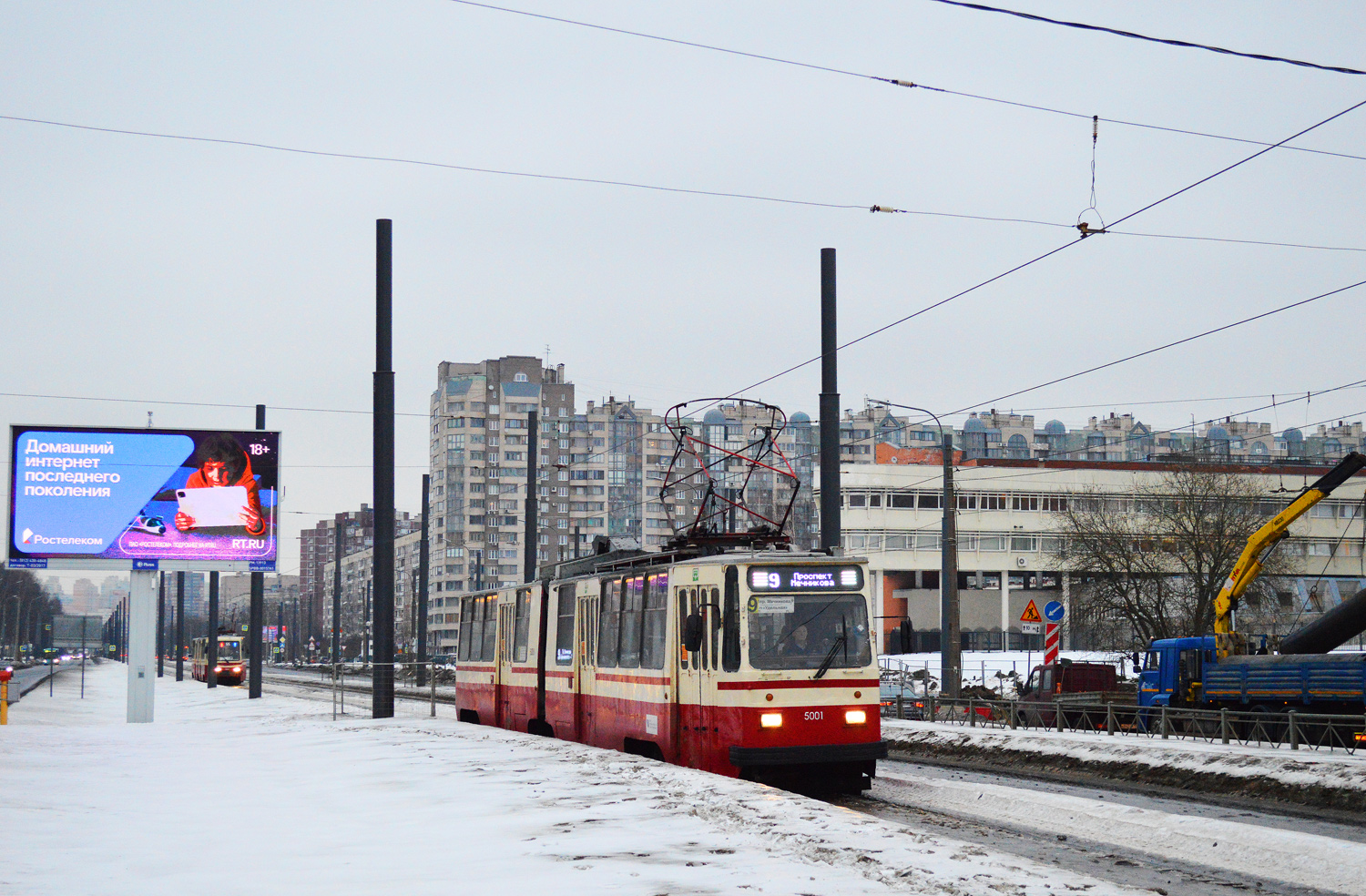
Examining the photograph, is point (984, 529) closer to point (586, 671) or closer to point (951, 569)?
point (951, 569)

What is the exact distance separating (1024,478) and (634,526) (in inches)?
3215

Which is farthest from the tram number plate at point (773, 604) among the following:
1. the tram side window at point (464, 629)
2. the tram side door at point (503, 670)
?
the tram side window at point (464, 629)

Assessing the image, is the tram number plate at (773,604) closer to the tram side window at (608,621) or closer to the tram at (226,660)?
the tram side window at (608,621)

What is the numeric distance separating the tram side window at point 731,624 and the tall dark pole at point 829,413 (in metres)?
8.17

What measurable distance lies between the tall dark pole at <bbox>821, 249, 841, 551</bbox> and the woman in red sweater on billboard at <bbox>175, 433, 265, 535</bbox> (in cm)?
1326

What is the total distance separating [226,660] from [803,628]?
64.0m

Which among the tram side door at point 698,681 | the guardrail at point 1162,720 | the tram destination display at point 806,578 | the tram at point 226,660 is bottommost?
the tram at point 226,660

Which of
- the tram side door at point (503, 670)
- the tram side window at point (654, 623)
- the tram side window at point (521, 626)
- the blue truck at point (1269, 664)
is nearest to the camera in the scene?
the tram side window at point (654, 623)

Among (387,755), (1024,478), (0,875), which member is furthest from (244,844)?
(1024,478)

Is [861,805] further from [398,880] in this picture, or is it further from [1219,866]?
[398,880]

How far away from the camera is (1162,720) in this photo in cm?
2397

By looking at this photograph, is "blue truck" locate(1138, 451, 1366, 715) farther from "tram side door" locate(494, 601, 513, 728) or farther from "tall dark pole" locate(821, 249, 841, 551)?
"tram side door" locate(494, 601, 513, 728)

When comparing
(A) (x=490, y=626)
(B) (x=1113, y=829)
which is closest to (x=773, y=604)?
(B) (x=1113, y=829)

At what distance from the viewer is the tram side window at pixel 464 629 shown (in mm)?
29445
